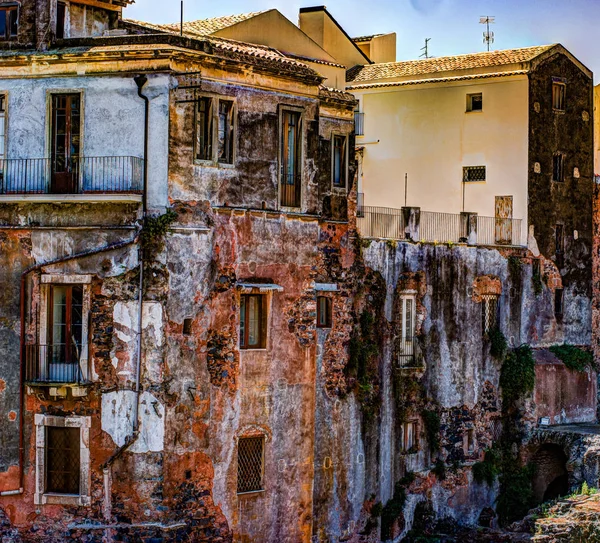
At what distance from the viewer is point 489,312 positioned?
3531cm

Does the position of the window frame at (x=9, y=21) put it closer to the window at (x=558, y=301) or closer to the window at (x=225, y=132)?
the window at (x=225, y=132)

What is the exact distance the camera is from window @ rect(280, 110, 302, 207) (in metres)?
26.7

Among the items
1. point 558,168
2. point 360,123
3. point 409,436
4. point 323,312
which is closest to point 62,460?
point 323,312

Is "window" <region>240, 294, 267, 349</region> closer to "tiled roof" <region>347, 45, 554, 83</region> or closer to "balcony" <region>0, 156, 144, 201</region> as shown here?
"balcony" <region>0, 156, 144, 201</region>

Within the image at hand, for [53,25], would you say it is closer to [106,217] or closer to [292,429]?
[106,217]

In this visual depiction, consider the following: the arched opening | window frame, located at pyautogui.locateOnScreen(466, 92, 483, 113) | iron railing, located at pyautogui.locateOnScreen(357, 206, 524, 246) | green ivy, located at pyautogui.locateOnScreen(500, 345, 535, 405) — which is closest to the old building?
iron railing, located at pyautogui.locateOnScreen(357, 206, 524, 246)

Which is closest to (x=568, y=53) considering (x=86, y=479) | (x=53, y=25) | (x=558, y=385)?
(x=558, y=385)

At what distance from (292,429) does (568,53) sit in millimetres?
19971

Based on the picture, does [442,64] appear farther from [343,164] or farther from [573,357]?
[343,164]

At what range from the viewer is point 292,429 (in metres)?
26.7

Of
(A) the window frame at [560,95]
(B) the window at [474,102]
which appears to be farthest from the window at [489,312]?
(A) the window frame at [560,95]

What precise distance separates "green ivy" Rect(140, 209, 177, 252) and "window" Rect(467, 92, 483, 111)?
58.8 feet

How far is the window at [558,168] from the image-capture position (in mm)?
39031

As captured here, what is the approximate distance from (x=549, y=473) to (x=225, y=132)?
682 inches
